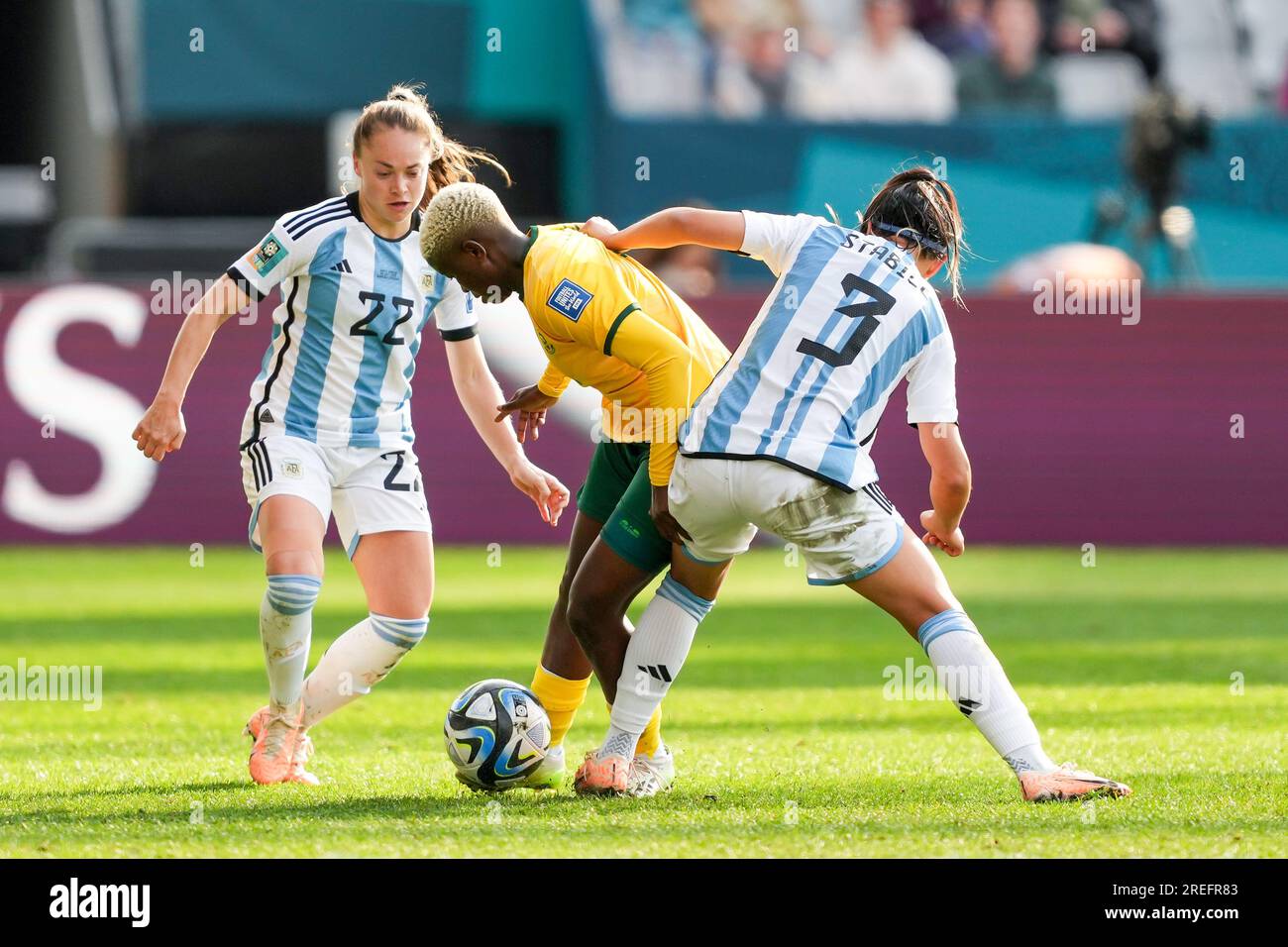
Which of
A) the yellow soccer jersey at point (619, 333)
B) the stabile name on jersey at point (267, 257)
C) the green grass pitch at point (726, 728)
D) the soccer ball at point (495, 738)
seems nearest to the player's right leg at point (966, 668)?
the green grass pitch at point (726, 728)

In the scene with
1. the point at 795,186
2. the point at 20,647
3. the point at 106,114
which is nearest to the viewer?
the point at 20,647

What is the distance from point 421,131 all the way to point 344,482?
1123 mm

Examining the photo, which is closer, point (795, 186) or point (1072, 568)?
point (1072, 568)

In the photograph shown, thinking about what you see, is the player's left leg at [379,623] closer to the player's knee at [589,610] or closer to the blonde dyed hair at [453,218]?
the player's knee at [589,610]

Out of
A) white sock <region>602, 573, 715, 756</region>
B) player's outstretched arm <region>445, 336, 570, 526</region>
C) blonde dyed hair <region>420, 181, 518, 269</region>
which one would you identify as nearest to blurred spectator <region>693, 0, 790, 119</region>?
player's outstretched arm <region>445, 336, 570, 526</region>

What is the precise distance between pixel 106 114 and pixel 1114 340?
10183 millimetres

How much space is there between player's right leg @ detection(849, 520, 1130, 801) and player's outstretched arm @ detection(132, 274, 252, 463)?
2.01 meters

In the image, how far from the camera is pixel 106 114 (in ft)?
61.0

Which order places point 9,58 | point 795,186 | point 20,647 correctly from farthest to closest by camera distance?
point 9,58
point 795,186
point 20,647

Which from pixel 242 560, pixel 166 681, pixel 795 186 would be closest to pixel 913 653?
pixel 166 681

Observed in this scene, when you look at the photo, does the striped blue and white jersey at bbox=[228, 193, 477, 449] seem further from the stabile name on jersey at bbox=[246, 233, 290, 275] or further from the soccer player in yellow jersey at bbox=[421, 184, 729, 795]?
the soccer player in yellow jersey at bbox=[421, 184, 729, 795]

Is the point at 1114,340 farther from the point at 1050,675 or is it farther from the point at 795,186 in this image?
the point at 1050,675

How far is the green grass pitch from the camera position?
4922 mm

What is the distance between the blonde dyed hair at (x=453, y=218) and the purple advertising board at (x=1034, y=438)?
8.43 metres
